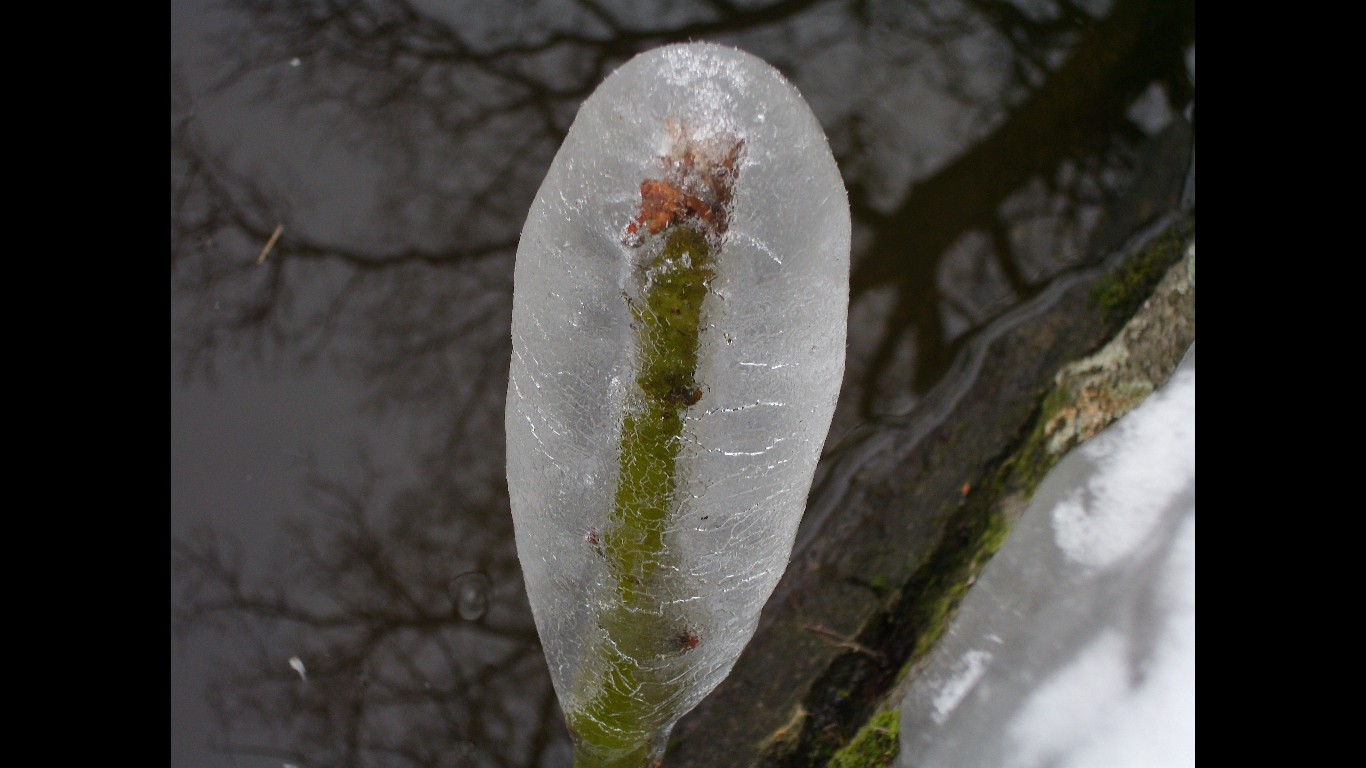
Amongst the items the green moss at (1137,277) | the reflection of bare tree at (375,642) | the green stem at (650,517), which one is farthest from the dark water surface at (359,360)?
the green moss at (1137,277)

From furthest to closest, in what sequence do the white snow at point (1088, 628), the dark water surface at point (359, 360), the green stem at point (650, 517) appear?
1. the white snow at point (1088, 628)
2. the dark water surface at point (359, 360)
3. the green stem at point (650, 517)

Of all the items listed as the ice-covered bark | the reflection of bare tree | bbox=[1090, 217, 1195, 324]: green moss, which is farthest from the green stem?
bbox=[1090, 217, 1195, 324]: green moss

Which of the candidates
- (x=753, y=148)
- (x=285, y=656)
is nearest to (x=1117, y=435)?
(x=753, y=148)

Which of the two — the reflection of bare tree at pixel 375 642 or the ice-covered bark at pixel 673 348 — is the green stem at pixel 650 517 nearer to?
the ice-covered bark at pixel 673 348

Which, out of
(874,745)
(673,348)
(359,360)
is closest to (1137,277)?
(874,745)

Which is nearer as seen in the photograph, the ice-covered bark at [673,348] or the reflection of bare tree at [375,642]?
the ice-covered bark at [673,348]

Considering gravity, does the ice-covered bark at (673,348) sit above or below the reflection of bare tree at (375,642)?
above

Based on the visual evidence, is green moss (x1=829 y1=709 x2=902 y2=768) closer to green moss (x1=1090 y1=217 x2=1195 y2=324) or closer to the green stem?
the green stem

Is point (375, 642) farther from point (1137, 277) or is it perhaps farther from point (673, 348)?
point (1137, 277)

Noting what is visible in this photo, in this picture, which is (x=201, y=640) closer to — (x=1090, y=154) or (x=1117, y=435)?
(x=1117, y=435)
